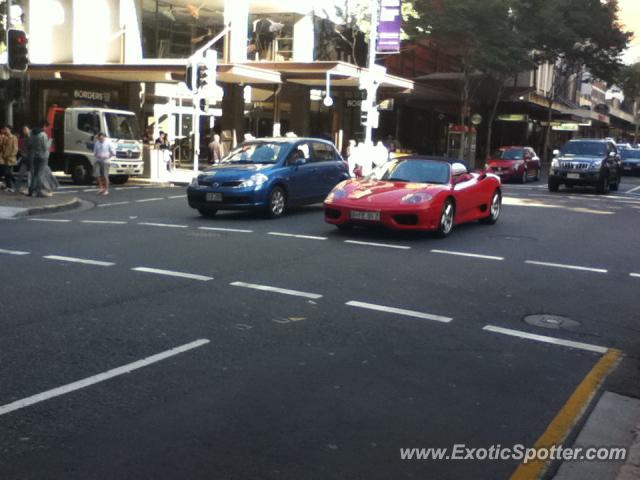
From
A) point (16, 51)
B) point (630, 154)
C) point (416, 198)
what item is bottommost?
point (416, 198)

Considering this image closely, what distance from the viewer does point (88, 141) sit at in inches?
947

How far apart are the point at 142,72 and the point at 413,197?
767 inches

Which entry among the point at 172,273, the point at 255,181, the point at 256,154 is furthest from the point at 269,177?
the point at 172,273

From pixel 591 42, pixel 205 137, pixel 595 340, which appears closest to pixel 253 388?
pixel 595 340

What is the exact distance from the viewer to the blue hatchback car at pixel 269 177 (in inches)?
579

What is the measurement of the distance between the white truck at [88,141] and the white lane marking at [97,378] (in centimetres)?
1885

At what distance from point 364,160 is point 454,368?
18395 millimetres

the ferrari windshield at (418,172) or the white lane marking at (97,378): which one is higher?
the ferrari windshield at (418,172)

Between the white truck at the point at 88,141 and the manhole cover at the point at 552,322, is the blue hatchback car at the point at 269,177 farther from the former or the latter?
the white truck at the point at 88,141

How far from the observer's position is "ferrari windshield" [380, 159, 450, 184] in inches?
527

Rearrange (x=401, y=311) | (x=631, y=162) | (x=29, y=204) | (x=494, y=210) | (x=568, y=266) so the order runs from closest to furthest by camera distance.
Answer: (x=401, y=311) < (x=568, y=266) < (x=494, y=210) < (x=29, y=204) < (x=631, y=162)

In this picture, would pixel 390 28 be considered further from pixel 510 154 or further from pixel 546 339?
pixel 546 339

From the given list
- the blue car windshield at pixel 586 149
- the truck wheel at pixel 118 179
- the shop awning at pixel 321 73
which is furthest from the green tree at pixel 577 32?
the truck wheel at pixel 118 179

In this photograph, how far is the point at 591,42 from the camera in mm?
45531
